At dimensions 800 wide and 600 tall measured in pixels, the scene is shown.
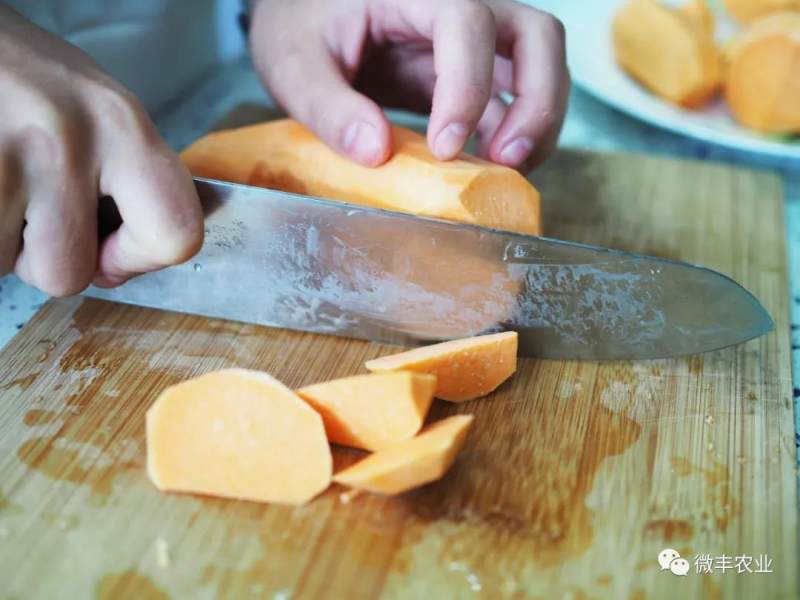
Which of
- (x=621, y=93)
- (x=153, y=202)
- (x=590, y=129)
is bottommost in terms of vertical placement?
(x=590, y=129)

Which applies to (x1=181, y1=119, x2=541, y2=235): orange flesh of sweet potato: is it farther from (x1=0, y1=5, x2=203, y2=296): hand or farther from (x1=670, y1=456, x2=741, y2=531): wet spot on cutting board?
(x1=670, y1=456, x2=741, y2=531): wet spot on cutting board

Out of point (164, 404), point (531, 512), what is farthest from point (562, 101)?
point (164, 404)

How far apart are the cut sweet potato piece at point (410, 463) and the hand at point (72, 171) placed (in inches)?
14.1

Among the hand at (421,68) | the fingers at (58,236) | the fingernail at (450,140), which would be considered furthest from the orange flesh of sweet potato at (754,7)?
the fingers at (58,236)

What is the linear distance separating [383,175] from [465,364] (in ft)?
1.08

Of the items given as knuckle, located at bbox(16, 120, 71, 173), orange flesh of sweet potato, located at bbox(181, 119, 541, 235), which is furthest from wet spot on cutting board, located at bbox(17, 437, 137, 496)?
orange flesh of sweet potato, located at bbox(181, 119, 541, 235)

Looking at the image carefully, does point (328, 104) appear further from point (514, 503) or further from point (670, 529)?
point (670, 529)

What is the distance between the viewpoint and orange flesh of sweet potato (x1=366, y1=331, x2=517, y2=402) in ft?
3.62

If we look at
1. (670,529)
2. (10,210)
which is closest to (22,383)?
(10,210)

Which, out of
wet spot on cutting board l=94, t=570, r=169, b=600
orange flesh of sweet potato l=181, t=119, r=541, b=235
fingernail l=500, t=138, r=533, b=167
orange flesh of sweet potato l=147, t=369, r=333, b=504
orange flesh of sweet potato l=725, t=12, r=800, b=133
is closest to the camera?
wet spot on cutting board l=94, t=570, r=169, b=600

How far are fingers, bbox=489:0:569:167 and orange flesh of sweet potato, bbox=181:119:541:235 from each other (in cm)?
11

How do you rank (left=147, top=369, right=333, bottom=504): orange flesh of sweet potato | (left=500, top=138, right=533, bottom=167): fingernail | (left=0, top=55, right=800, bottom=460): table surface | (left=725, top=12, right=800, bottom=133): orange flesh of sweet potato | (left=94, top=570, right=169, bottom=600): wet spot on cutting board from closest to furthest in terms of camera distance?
(left=94, top=570, right=169, bottom=600): wet spot on cutting board
(left=147, top=369, right=333, bottom=504): orange flesh of sweet potato
(left=500, top=138, right=533, bottom=167): fingernail
(left=725, top=12, right=800, bottom=133): orange flesh of sweet potato
(left=0, top=55, right=800, bottom=460): table surface

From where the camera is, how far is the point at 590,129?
6.74 ft

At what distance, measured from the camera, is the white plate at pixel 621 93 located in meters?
1.77
